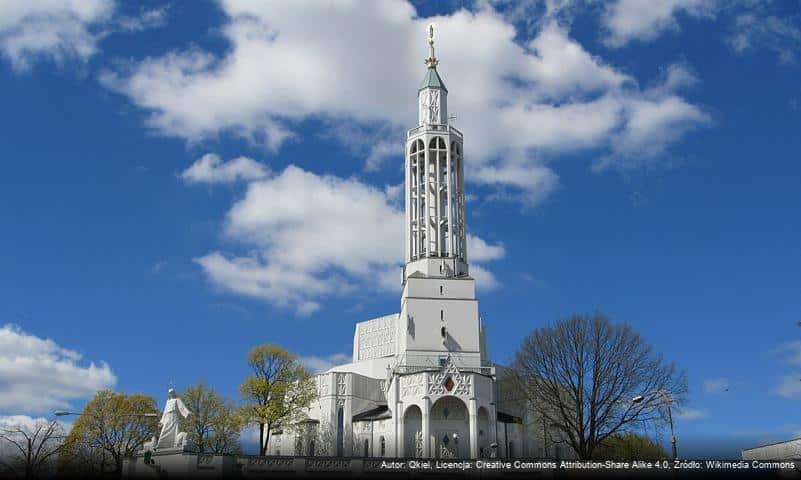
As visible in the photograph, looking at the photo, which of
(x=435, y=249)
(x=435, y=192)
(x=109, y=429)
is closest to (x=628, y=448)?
(x=435, y=249)

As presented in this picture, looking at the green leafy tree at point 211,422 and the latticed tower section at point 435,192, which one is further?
the latticed tower section at point 435,192

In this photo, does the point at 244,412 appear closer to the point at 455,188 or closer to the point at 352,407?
the point at 352,407

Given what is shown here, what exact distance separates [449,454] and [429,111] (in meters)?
38.9

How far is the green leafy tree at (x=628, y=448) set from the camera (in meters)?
72.2

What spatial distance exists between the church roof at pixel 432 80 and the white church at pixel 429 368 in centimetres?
14

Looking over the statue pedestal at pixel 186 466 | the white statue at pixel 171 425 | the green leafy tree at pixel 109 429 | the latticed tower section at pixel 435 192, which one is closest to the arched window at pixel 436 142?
the latticed tower section at pixel 435 192

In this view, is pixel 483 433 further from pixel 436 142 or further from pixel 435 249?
pixel 436 142

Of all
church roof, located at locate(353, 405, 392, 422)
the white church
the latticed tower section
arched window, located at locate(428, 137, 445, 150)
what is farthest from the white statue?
arched window, located at locate(428, 137, 445, 150)

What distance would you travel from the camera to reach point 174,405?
153ft

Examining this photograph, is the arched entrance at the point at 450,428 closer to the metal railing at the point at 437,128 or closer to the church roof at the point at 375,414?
the church roof at the point at 375,414

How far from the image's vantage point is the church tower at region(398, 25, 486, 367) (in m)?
76.7

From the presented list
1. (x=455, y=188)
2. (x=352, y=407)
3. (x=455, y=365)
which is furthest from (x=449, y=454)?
(x=455, y=188)

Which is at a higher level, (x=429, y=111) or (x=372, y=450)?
(x=429, y=111)

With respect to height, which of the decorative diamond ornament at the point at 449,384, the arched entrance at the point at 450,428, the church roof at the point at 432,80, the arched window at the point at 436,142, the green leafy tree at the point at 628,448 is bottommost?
the green leafy tree at the point at 628,448
